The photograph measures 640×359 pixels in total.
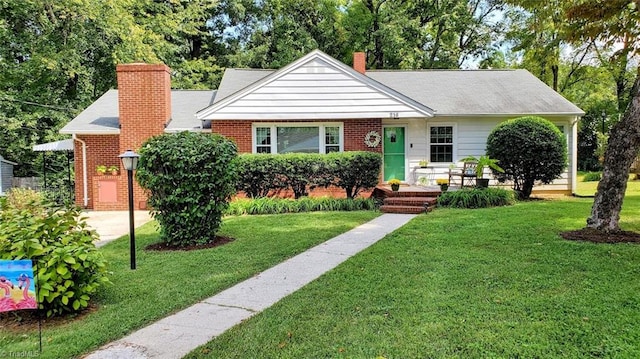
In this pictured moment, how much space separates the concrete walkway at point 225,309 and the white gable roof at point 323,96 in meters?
7.15

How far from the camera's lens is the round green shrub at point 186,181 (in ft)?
22.9

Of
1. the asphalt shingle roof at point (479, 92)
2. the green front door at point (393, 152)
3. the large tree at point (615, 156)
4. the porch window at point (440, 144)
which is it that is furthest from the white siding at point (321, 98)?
the large tree at point (615, 156)

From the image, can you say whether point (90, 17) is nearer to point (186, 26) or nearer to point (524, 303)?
point (186, 26)

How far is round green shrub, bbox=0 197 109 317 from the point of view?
3.94 m

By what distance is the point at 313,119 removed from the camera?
1367cm

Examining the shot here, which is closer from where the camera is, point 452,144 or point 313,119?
point 313,119

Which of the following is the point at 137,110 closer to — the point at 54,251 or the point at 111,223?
the point at 111,223

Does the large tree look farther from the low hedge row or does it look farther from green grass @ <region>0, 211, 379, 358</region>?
the low hedge row

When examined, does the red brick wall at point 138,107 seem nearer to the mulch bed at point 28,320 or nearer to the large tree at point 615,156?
the mulch bed at point 28,320

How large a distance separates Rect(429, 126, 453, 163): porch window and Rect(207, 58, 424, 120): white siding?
5.15 feet

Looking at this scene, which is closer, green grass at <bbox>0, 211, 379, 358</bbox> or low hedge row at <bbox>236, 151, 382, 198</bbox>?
green grass at <bbox>0, 211, 379, 358</bbox>

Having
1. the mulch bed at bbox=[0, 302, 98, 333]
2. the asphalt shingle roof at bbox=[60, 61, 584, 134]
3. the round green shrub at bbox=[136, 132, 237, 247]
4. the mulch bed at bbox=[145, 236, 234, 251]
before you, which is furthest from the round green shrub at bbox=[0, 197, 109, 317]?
the asphalt shingle roof at bbox=[60, 61, 584, 134]

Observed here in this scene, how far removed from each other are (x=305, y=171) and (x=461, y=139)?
6.16m

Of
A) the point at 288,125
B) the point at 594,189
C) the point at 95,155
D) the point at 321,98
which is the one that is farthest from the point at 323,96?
the point at 594,189
